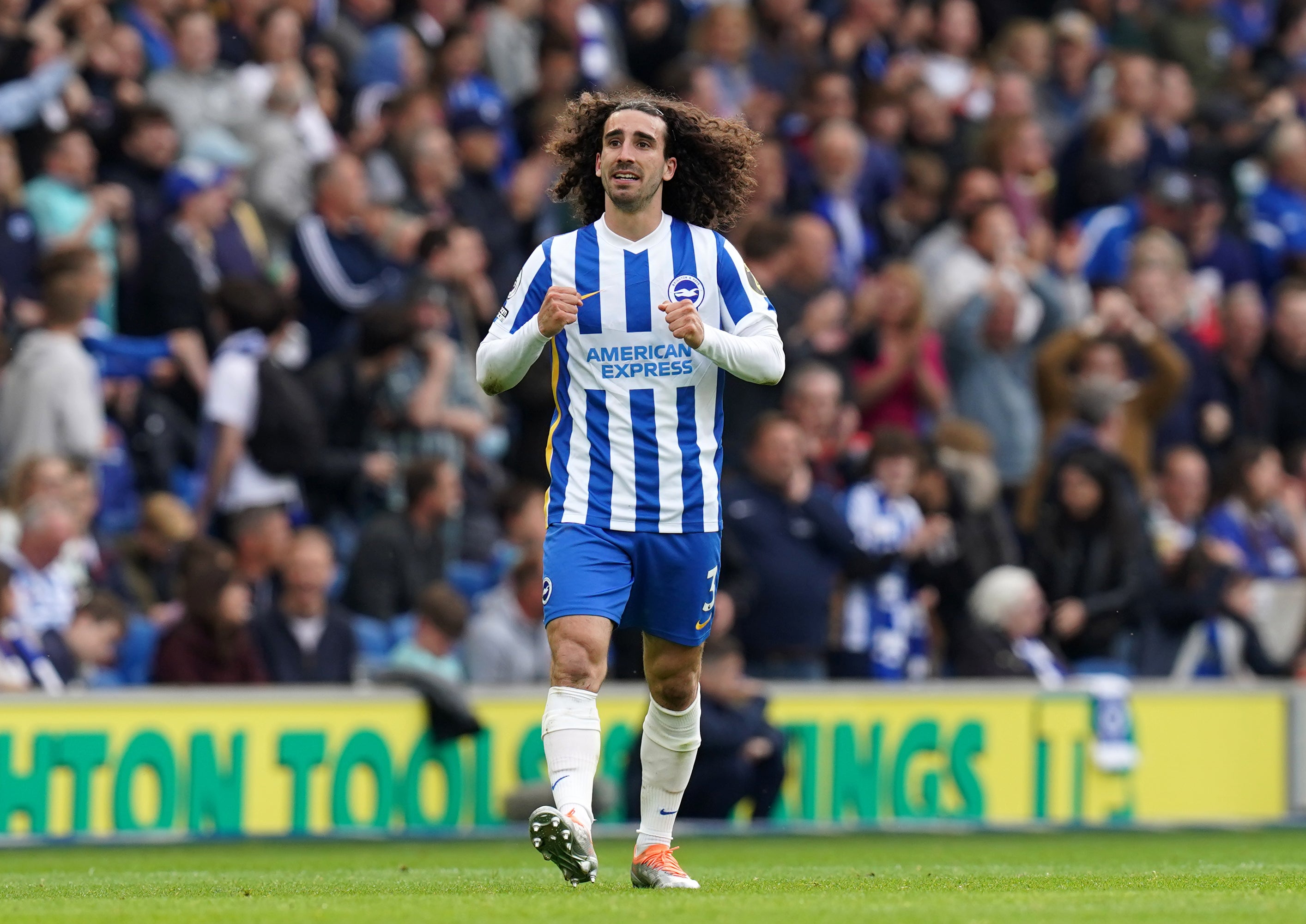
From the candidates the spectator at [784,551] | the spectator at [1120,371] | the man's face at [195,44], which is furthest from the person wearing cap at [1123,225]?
the man's face at [195,44]

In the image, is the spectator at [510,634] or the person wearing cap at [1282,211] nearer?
the spectator at [510,634]

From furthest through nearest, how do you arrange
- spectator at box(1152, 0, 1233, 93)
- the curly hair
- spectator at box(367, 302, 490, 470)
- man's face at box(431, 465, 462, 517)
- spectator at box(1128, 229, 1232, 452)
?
spectator at box(1152, 0, 1233, 93) < spectator at box(1128, 229, 1232, 452) < spectator at box(367, 302, 490, 470) < man's face at box(431, 465, 462, 517) < the curly hair

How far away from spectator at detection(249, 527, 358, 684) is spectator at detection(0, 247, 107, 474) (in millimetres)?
1262

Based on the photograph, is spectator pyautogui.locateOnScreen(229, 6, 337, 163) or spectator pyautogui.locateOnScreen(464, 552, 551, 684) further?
spectator pyautogui.locateOnScreen(229, 6, 337, 163)

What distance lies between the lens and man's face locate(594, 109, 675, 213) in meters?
7.32

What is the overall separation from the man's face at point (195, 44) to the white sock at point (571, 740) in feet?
25.5

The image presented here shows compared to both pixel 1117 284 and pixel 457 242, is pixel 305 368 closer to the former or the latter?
pixel 457 242

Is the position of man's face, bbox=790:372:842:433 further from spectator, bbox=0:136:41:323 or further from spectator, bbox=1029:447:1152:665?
spectator, bbox=0:136:41:323

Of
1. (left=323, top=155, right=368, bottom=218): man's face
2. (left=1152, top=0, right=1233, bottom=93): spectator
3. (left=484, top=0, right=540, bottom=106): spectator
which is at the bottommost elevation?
(left=323, top=155, right=368, bottom=218): man's face

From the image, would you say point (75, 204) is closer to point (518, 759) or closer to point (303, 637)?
point (303, 637)

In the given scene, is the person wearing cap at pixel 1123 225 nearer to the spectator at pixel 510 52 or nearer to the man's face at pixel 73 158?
the spectator at pixel 510 52

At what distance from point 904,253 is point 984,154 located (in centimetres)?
117

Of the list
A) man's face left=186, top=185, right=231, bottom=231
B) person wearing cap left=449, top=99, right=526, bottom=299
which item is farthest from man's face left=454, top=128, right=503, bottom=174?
man's face left=186, top=185, right=231, bottom=231

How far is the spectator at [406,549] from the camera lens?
40.4 feet
